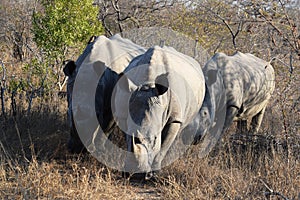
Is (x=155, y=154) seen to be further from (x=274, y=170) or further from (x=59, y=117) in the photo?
(x=59, y=117)

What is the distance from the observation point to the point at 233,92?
7293 mm

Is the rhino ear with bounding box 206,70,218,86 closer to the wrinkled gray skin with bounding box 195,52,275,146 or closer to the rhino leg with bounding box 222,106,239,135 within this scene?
the wrinkled gray skin with bounding box 195,52,275,146

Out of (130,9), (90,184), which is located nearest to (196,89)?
(90,184)

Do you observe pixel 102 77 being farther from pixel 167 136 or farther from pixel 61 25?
pixel 61 25

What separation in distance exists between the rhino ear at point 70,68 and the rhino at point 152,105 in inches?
27.8

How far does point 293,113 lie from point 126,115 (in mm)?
2432

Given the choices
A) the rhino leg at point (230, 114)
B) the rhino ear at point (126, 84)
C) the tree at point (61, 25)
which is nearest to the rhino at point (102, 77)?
the rhino ear at point (126, 84)

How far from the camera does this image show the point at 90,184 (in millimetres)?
4941

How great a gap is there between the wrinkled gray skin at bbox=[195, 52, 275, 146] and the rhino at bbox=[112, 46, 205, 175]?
2.86 ft

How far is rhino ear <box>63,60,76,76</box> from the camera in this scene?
5.74m

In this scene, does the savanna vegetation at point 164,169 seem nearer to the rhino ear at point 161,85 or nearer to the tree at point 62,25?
the tree at point 62,25

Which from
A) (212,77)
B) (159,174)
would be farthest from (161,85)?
(212,77)

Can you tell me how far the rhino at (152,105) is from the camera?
471cm

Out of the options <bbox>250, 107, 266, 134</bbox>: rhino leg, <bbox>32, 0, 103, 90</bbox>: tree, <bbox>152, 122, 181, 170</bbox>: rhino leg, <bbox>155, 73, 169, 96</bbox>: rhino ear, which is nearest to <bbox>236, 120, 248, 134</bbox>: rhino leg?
<bbox>250, 107, 266, 134</bbox>: rhino leg
